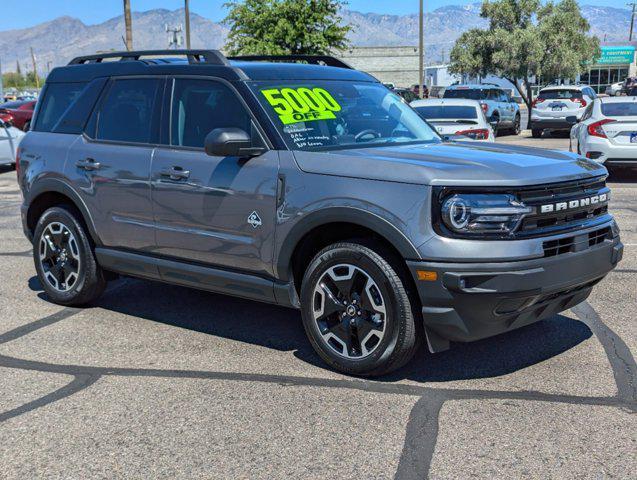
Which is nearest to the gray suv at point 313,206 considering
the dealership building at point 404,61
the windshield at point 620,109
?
the windshield at point 620,109

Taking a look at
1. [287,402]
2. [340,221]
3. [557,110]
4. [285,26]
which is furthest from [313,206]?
[285,26]

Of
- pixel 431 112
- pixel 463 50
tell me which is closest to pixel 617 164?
pixel 431 112

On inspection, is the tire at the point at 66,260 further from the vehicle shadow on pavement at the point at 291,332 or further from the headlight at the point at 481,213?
the headlight at the point at 481,213

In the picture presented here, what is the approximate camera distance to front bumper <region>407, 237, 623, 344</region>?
402cm

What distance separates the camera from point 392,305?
14.1 feet

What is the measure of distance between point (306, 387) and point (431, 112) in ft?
37.6

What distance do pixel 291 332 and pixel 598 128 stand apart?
384 inches

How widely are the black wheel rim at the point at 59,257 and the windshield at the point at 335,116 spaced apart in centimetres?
215

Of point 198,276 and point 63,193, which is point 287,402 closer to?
point 198,276

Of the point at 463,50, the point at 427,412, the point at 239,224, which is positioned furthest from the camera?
the point at 463,50

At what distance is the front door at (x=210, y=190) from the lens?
15.7 ft

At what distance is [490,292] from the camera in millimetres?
4020

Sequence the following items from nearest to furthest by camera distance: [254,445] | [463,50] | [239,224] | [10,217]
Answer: [254,445]
[239,224]
[10,217]
[463,50]

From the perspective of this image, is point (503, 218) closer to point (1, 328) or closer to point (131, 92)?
point (131, 92)
